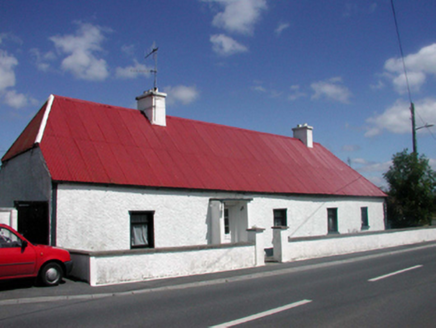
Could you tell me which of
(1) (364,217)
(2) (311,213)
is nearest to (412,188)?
(1) (364,217)

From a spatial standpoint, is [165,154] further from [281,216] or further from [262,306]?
[262,306]

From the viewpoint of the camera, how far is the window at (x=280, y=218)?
66.1 feet

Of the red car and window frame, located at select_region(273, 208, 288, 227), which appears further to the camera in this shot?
window frame, located at select_region(273, 208, 288, 227)

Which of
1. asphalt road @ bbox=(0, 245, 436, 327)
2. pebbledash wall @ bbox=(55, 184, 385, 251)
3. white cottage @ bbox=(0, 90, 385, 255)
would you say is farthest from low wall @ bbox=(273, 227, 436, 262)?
asphalt road @ bbox=(0, 245, 436, 327)

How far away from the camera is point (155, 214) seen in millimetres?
15250

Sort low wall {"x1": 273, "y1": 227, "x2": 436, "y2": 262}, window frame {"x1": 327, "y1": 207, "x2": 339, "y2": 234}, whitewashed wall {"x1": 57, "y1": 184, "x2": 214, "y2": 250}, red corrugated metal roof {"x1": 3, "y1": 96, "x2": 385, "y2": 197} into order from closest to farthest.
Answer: whitewashed wall {"x1": 57, "y1": 184, "x2": 214, "y2": 250}, red corrugated metal roof {"x1": 3, "y1": 96, "x2": 385, "y2": 197}, low wall {"x1": 273, "y1": 227, "x2": 436, "y2": 262}, window frame {"x1": 327, "y1": 207, "x2": 339, "y2": 234}

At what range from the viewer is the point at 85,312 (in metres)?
7.87

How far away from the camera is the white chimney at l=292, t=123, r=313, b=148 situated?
28.6 meters

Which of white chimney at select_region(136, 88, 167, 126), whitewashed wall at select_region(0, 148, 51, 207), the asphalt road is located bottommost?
the asphalt road

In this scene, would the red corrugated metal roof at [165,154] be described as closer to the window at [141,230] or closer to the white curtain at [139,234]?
the window at [141,230]

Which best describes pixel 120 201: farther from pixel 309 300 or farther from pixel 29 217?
pixel 309 300

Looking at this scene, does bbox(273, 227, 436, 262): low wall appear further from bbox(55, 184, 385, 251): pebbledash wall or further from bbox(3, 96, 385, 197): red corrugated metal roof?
bbox(3, 96, 385, 197): red corrugated metal roof

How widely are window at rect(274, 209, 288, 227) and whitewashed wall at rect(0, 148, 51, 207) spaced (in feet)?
34.8

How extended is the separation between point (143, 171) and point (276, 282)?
6675 mm
